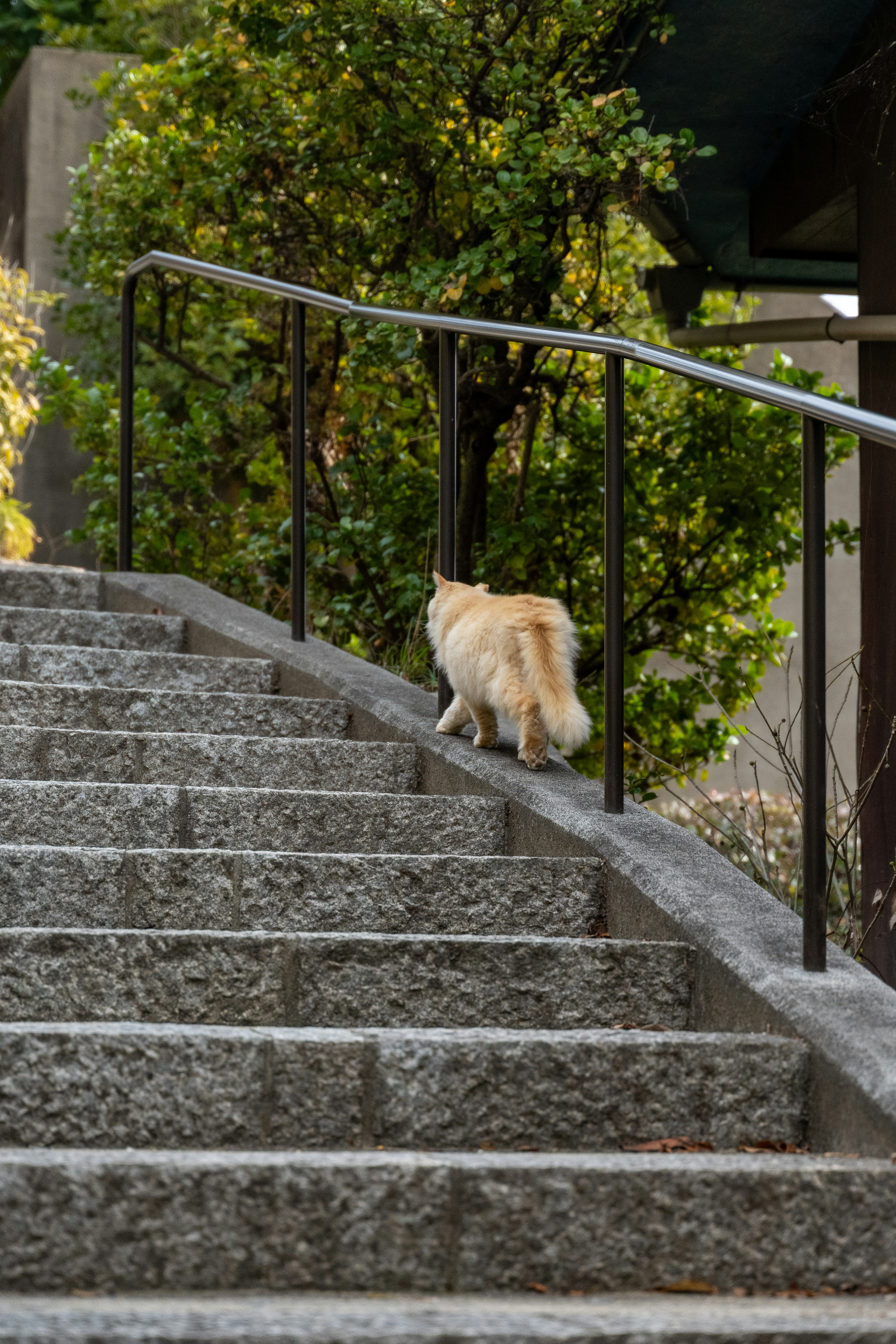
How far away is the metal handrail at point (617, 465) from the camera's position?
2.08 m

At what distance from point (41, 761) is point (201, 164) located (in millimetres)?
3623

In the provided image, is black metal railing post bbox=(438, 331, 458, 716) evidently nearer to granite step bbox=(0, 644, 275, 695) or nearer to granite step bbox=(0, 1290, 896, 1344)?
granite step bbox=(0, 644, 275, 695)

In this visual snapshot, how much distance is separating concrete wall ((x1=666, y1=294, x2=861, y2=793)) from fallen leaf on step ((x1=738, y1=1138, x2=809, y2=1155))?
24.2 feet

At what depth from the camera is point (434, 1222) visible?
154 centimetres

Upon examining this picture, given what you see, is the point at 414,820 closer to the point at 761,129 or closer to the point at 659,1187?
the point at 659,1187

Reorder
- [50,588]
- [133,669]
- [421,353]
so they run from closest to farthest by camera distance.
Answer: [133,669], [50,588], [421,353]

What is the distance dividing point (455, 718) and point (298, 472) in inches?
45.3

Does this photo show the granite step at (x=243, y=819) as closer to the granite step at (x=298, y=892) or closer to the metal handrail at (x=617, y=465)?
the granite step at (x=298, y=892)

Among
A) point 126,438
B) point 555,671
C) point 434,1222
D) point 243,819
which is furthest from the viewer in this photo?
point 126,438

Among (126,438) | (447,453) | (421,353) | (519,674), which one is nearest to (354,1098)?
(519,674)

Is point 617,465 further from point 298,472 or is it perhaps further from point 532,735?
point 298,472

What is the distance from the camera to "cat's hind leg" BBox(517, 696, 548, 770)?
306 cm

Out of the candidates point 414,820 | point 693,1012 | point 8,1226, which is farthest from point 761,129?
point 8,1226

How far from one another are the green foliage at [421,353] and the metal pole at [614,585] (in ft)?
5.61
